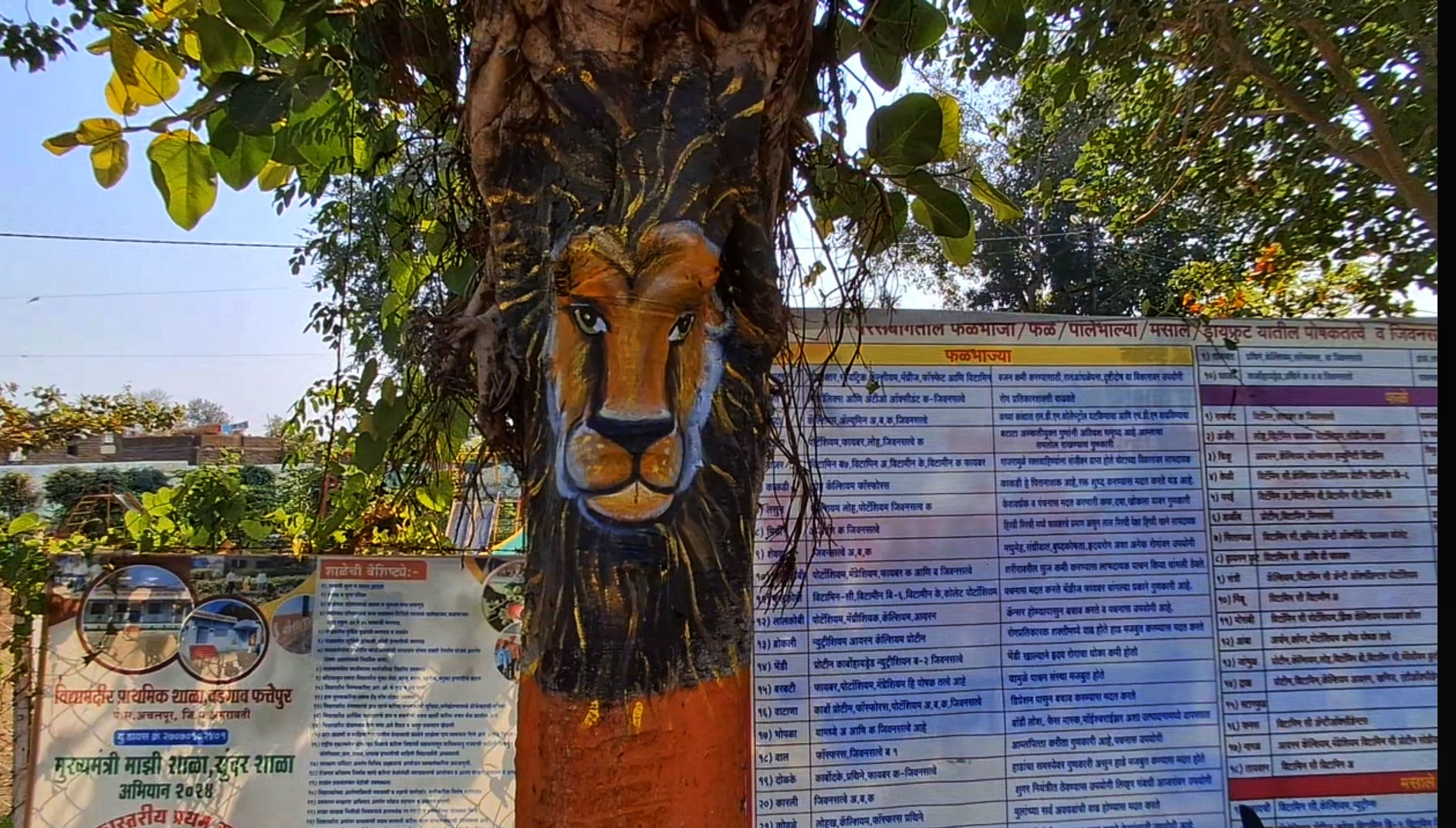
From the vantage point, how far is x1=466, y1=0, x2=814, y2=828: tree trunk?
120cm

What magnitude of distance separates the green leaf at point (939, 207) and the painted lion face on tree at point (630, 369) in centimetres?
87

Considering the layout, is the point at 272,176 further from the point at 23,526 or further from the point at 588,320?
the point at 588,320

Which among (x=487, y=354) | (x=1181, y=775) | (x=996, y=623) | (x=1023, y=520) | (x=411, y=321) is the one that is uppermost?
(x=411, y=321)

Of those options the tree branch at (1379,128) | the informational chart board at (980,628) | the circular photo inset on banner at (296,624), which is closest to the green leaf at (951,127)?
the informational chart board at (980,628)

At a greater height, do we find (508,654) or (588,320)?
(588,320)

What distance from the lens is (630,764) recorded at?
1.17 metres

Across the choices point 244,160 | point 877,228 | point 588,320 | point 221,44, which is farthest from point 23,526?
point 877,228

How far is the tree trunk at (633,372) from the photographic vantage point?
120cm

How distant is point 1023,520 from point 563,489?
2.02m

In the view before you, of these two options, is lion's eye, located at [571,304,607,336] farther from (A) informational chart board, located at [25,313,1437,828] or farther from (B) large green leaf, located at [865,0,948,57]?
(A) informational chart board, located at [25,313,1437,828]

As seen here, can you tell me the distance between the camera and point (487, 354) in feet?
4.77

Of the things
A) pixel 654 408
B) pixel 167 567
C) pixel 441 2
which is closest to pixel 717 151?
pixel 654 408

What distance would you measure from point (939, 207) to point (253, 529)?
7.76ft

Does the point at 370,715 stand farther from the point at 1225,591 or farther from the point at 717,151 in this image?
the point at 1225,591
